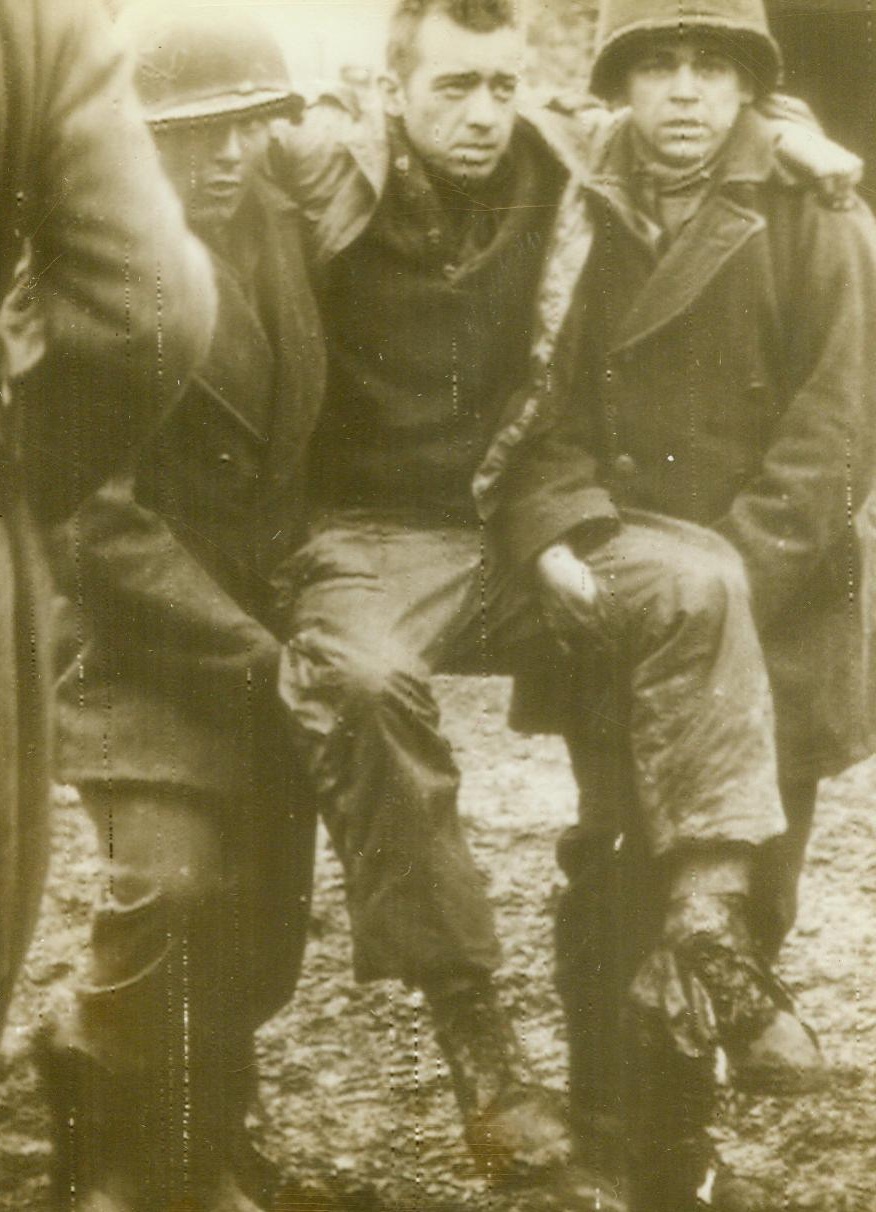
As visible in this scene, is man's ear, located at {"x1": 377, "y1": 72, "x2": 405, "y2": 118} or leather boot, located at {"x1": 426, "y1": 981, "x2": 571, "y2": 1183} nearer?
leather boot, located at {"x1": 426, "y1": 981, "x2": 571, "y2": 1183}

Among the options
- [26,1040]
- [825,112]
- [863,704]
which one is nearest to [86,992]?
[26,1040]

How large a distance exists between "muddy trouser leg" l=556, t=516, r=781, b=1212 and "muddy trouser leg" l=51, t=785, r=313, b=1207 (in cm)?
76

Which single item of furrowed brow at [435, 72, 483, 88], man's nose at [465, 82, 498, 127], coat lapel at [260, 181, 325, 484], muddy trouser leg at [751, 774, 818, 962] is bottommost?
muddy trouser leg at [751, 774, 818, 962]

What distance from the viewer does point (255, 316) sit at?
368 cm

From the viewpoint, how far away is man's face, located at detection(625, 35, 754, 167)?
3652mm

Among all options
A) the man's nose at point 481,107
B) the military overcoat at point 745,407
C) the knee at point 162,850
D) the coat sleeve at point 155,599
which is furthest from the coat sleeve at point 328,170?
the knee at point 162,850

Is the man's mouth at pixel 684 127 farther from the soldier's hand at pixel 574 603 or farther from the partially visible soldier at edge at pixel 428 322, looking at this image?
the soldier's hand at pixel 574 603

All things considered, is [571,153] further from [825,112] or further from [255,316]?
[255,316]

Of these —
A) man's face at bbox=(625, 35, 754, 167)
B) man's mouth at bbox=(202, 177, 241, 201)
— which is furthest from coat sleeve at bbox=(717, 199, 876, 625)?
man's mouth at bbox=(202, 177, 241, 201)

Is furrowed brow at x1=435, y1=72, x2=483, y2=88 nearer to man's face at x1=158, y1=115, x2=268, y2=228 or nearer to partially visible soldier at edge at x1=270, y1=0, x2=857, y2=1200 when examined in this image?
partially visible soldier at edge at x1=270, y1=0, x2=857, y2=1200

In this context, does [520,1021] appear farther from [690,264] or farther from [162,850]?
[690,264]

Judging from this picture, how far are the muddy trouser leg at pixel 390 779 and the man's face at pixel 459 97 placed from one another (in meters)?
1.16

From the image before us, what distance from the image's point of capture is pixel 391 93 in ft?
12.1

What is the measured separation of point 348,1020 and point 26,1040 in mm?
871
